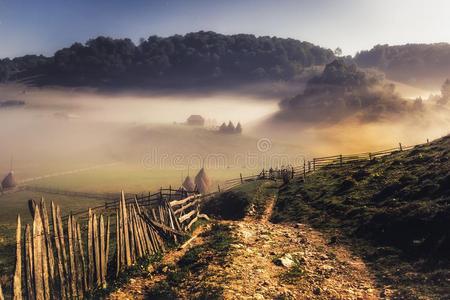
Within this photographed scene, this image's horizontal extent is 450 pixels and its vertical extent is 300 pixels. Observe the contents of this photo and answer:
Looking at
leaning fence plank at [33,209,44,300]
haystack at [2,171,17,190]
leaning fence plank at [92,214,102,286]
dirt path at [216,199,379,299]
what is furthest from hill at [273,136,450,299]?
haystack at [2,171,17,190]

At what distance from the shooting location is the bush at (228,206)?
33.3m

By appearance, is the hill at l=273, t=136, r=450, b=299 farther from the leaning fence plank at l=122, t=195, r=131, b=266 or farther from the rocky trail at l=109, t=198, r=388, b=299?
the leaning fence plank at l=122, t=195, r=131, b=266

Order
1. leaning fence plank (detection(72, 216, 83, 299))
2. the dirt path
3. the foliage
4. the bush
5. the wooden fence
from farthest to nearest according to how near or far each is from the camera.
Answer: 1. the bush
2. the foliage
3. the dirt path
4. leaning fence plank (detection(72, 216, 83, 299))
5. the wooden fence

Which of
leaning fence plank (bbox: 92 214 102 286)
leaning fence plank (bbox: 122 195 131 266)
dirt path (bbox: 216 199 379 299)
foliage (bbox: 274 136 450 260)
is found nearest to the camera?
leaning fence plank (bbox: 92 214 102 286)

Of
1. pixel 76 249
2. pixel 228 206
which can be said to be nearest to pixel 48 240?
pixel 76 249

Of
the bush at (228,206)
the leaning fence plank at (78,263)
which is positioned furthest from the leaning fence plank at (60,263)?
the bush at (228,206)

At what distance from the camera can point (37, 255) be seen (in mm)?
10352

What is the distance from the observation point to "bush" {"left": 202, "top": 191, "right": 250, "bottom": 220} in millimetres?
33312

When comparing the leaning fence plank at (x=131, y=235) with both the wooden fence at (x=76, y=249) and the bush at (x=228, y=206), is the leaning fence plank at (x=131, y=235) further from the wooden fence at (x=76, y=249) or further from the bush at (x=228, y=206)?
the bush at (x=228, y=206)

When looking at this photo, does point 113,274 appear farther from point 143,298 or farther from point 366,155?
point 366,155

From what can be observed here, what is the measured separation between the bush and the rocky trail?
1240 centimetres

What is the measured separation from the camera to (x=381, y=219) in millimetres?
20969

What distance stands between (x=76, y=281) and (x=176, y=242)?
25.9 feet

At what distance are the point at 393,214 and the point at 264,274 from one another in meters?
9.45
